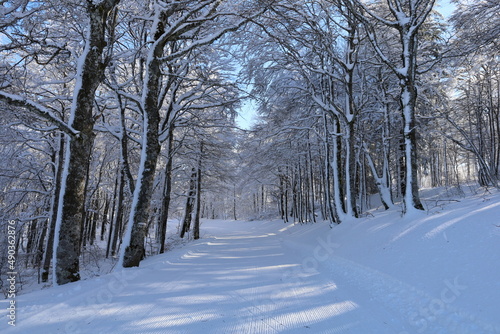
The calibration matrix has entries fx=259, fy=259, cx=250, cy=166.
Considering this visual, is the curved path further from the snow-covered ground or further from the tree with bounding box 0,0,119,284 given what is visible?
the tree with bounding box 0,0,119,284

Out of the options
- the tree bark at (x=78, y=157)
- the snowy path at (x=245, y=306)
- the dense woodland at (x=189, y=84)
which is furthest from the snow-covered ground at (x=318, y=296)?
the dense woodland at (x=189, y=84)

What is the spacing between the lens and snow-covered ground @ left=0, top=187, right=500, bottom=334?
272cm

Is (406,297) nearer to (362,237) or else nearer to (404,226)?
(404,226)

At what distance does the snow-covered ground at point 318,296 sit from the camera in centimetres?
272

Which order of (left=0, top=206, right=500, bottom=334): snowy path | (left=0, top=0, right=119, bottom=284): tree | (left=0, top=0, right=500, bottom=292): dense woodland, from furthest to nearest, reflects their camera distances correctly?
(left=0, top=0, right=500, bottom=292): dense woodland
(left=0, top=0, right=119, bottom=284): tree
(left=0, top=206, right=500, bottom=334): snowy path

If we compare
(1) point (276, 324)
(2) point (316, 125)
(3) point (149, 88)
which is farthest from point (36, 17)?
(2) point (316, 125)

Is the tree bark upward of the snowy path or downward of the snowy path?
upward

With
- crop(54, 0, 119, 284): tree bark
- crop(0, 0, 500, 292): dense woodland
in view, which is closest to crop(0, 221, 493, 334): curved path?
crop(54, 0, 119, 284): tree bark

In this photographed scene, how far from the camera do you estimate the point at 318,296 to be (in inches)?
150

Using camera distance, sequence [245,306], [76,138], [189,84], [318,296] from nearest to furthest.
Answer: [245,306] → [318,296] → [76,138] → [189,84]

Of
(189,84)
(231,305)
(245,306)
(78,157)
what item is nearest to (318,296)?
(245,306)

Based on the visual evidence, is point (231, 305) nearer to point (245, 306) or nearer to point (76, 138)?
point (245, 306)

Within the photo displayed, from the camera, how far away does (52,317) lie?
110 inches

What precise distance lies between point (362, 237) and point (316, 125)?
10846mm
